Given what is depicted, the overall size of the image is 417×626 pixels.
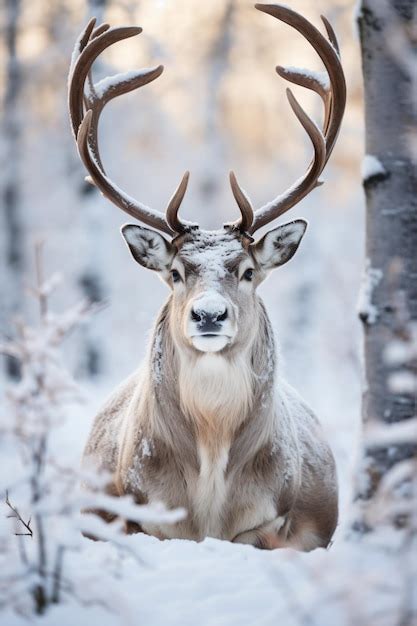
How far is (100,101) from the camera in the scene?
16.9 feet

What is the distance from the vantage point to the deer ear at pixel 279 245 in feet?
16.2

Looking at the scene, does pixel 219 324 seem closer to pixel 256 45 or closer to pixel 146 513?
pixel 146 513

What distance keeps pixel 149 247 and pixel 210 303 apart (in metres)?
0.88

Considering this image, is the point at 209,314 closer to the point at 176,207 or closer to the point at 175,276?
the point at 175,276

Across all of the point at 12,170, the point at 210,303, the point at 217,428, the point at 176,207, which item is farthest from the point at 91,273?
the point at 210,303

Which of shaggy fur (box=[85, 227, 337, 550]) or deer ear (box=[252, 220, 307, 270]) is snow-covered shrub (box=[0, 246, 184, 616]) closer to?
shaggy fur (box=[85, 227, 337, 550])

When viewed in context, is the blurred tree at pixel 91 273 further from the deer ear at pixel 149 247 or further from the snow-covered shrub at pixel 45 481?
the snow-covered shrub at pixel 45 481

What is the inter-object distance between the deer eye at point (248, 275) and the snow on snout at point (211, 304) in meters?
0.49

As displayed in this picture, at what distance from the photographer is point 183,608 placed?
2846 millimetres

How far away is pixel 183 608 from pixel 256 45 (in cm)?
1520

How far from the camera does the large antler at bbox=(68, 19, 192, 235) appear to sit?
4773 millimetres

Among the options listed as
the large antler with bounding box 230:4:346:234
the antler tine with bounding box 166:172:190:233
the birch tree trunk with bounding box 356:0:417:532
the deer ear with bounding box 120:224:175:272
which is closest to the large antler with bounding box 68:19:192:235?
the antler tine with bounding box 166:172:190:233

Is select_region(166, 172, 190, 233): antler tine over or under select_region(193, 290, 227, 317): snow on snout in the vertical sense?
over

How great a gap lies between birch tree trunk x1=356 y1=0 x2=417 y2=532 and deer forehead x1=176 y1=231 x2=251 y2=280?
1016mm
